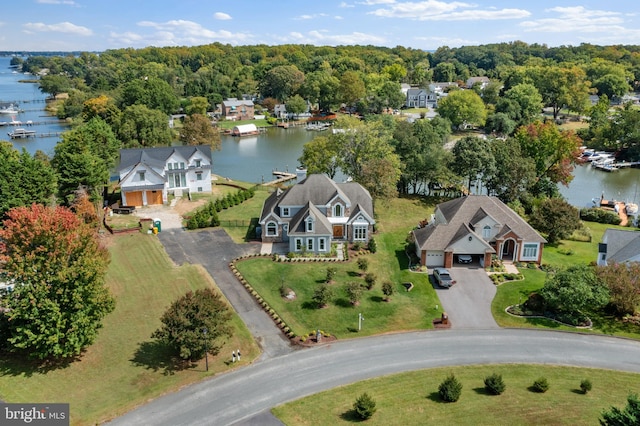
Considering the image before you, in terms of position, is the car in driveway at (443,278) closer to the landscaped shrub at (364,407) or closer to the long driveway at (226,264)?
the long driveway at (226,264)

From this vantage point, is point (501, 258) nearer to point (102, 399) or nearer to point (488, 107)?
point (102, 399)

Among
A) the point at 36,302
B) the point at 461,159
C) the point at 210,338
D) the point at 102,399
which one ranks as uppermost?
the point at 461,159

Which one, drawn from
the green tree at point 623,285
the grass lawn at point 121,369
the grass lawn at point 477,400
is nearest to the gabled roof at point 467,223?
the green tree at point 623,285

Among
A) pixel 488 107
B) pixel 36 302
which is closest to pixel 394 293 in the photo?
pixel 36 302

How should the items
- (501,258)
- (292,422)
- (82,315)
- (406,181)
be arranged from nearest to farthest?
(292,422) → (82,315) → (501,258) → (406,181)

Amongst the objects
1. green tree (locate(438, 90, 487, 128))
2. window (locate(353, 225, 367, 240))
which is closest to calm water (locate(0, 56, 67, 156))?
window (locate(353, 225, 367, 240))

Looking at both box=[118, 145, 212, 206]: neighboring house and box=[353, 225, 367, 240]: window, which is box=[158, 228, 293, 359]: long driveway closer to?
box=[353, 225, 367, 240]: window

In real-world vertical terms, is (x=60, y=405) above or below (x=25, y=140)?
below
